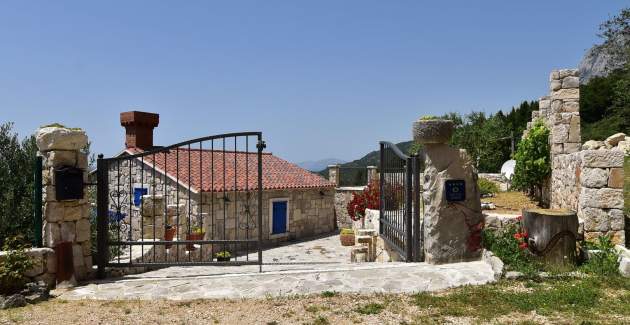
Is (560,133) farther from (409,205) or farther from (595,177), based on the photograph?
(409,205)

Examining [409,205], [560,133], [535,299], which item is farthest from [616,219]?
[560,133]

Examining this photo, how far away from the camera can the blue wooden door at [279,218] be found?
18041 millimetres

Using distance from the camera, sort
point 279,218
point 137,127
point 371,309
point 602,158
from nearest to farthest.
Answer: point 371,309, point 602,158, point 137,127, point 279,218

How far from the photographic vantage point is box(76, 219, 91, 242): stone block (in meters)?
6.17

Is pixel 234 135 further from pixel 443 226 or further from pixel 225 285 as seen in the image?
pixel 443 226

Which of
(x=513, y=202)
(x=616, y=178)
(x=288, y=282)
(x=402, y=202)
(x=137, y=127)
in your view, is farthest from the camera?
(x=137, y=127)

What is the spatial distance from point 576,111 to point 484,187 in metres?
6.01

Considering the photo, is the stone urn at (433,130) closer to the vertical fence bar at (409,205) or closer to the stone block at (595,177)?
the vertical fence bar at (409,205)

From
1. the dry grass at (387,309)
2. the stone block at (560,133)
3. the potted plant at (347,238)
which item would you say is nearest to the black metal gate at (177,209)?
the dry grass at (387,309)

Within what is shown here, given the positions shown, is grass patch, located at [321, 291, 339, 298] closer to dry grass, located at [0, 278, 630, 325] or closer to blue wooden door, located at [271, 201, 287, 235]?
dry grass, located at [0, 278, 630, 325]

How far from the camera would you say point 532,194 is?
12.9 m

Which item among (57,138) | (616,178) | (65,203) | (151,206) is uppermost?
(57,138)

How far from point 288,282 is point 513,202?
8650mm

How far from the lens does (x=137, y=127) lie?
16.9 meters
